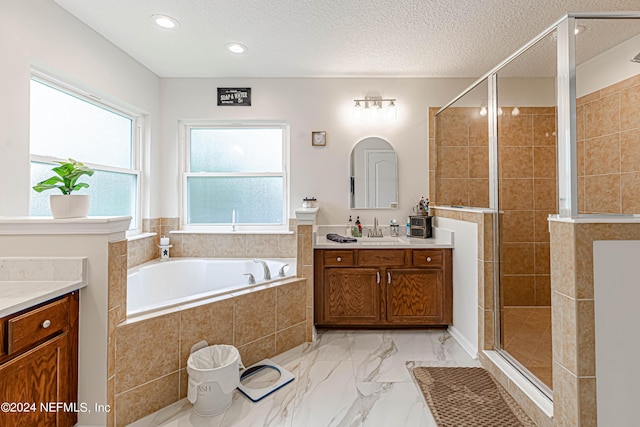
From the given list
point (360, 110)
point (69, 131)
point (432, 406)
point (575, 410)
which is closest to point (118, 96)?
point (69, 131)

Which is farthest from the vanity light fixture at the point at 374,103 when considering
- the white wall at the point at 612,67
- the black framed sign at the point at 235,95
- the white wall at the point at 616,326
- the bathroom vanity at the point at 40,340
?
the bathroom vanity at the point at 40,340

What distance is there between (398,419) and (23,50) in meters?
3.00

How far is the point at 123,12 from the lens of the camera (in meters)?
2.15

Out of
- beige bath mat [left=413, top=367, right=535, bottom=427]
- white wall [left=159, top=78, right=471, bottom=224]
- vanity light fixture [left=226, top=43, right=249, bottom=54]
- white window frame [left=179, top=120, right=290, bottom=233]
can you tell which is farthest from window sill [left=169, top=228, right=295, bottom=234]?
beige bath mat [left=413, top=367, right=535, bottom=427]

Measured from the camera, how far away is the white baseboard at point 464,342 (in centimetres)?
227

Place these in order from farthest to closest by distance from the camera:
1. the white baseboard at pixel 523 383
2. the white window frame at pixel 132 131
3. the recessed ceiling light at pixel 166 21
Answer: the recessed ceiling light at pixel 166 21
the white window frame at pixel 132 131
the white baseboard at pixel 523 383

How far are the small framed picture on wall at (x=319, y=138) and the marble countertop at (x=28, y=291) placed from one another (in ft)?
7.68

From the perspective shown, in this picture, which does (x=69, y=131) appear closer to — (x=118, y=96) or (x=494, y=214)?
(x=118, y=96)

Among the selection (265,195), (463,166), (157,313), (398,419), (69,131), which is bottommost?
(398,419)

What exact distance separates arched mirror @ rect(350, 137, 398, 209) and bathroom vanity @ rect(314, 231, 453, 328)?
723mm

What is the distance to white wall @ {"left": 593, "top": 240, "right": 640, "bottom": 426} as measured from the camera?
1.31 meters

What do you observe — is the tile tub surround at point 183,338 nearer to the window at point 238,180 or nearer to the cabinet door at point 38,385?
the cabinet door at point 38,385

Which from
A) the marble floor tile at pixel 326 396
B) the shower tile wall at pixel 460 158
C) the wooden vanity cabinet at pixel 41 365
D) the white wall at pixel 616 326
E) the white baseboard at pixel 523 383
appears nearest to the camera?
the wooden vanity cabinet at pixel 41 365

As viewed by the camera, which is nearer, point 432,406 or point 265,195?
point 432,406
